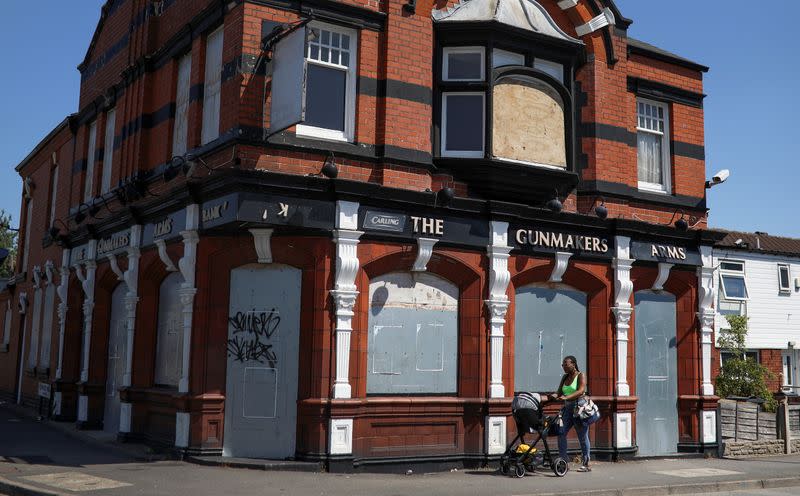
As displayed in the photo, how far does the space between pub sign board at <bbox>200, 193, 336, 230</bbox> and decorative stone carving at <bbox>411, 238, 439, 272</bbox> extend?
62.2 inches

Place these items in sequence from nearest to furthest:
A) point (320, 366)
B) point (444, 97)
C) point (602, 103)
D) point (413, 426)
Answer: point (320, 366)
point (413, 426)
point (444, 97)
point (602, 103)

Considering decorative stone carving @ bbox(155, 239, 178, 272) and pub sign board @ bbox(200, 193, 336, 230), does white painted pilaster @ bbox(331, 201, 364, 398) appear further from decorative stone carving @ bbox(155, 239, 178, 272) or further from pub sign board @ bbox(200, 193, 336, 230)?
decorative stone carving @ bbox(155, 239, 178, 272)

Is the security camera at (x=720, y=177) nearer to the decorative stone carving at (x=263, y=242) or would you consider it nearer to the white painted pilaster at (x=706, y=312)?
the white painted pilaster at (x=706, y=312)

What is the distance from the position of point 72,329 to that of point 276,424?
29.3 ft

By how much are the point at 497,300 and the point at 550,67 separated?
→ 468cm

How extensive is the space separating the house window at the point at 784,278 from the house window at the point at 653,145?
12488mm

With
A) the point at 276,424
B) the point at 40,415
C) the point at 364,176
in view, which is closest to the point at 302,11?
the point at 364,176

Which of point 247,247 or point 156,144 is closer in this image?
point 247,247

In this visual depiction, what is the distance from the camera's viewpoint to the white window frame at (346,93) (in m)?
12.7

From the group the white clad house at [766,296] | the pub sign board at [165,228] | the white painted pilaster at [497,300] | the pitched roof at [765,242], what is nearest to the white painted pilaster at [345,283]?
the white painted pilaster at [497,300]

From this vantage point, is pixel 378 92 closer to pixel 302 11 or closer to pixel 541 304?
pixel 302 11

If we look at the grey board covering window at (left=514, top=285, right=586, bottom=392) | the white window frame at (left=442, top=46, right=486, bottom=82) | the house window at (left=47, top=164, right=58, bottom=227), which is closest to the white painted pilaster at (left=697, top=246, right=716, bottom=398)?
the grey board covering window at (left=514, top=285, right=586, bottom=392)

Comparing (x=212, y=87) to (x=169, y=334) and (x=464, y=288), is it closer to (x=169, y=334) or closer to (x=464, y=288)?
(x=169, y=334)

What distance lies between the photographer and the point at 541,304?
47.1ft
